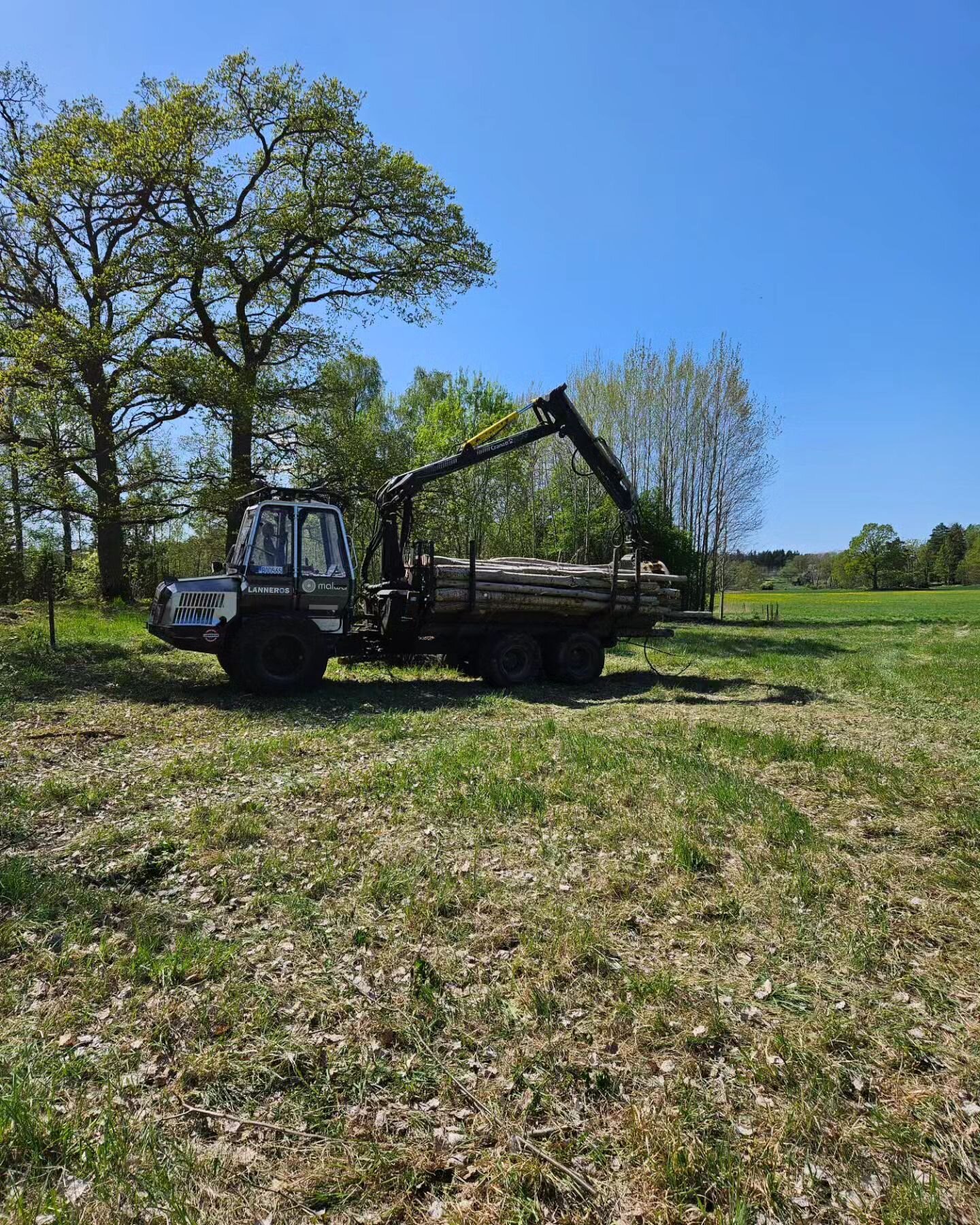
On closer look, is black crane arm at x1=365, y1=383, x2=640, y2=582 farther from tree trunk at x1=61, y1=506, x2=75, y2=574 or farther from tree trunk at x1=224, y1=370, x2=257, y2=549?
tree trunk at x1=61, y1=506, x2=75, y2=574

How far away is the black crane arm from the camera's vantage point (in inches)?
517

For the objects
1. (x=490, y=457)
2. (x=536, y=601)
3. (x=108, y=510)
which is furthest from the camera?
(x=108, y=510)

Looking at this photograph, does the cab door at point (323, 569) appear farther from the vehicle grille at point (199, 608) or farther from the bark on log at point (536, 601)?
the bark on log at point (536, 601)

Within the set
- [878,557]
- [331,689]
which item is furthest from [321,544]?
[878,557]

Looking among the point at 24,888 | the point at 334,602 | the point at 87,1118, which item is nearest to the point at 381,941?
the point at 87,1118

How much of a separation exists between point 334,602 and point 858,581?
110 metres

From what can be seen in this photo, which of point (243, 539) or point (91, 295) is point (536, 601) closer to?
point (243, 539)

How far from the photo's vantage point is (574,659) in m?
14.1

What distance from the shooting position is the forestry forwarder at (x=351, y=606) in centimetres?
1118

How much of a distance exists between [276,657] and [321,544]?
6.53ft

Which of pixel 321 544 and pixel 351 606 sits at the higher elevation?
pixel 321 544

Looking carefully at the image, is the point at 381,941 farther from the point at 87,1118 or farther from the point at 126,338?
the point at 126,338

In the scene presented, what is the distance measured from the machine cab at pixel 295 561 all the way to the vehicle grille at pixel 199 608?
13.6 inches

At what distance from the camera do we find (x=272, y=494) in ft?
38.5
